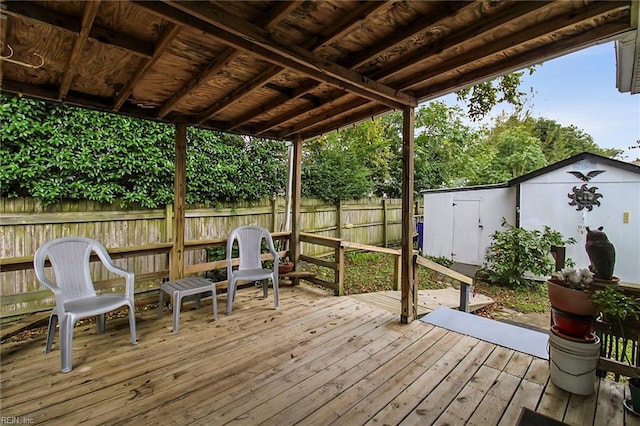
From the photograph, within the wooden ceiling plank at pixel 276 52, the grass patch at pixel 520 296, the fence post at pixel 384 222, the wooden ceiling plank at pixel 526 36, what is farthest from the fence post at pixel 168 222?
the fence post at pixel 384 222

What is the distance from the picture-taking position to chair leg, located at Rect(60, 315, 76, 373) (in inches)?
83.4

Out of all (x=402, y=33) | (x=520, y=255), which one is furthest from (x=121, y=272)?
(x=520, y=255)

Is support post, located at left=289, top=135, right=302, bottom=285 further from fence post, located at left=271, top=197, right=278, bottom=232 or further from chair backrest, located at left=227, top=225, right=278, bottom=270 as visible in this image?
fence post, located at left=271, top=197, right=278, bottom=232

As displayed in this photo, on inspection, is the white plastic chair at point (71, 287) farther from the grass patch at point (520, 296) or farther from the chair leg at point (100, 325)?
the grass patch at point (520, 296)

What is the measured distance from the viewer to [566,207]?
6.17 metres

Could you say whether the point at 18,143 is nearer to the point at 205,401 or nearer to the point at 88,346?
the point at 88,346

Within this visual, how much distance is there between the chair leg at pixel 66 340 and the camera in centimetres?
212

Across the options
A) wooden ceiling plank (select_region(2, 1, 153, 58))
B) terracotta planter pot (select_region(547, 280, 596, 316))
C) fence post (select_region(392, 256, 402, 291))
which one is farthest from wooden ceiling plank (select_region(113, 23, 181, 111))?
fence post (select_region(392, 256, 402, 291))

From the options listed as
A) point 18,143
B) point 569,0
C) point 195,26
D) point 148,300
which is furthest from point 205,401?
point 18,143

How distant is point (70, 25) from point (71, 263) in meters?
1.86

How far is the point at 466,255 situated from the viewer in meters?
7.65

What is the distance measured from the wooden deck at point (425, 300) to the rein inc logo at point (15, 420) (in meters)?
3.08

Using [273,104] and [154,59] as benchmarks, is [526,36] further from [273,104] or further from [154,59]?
[154,59]

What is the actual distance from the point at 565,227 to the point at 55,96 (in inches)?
331
